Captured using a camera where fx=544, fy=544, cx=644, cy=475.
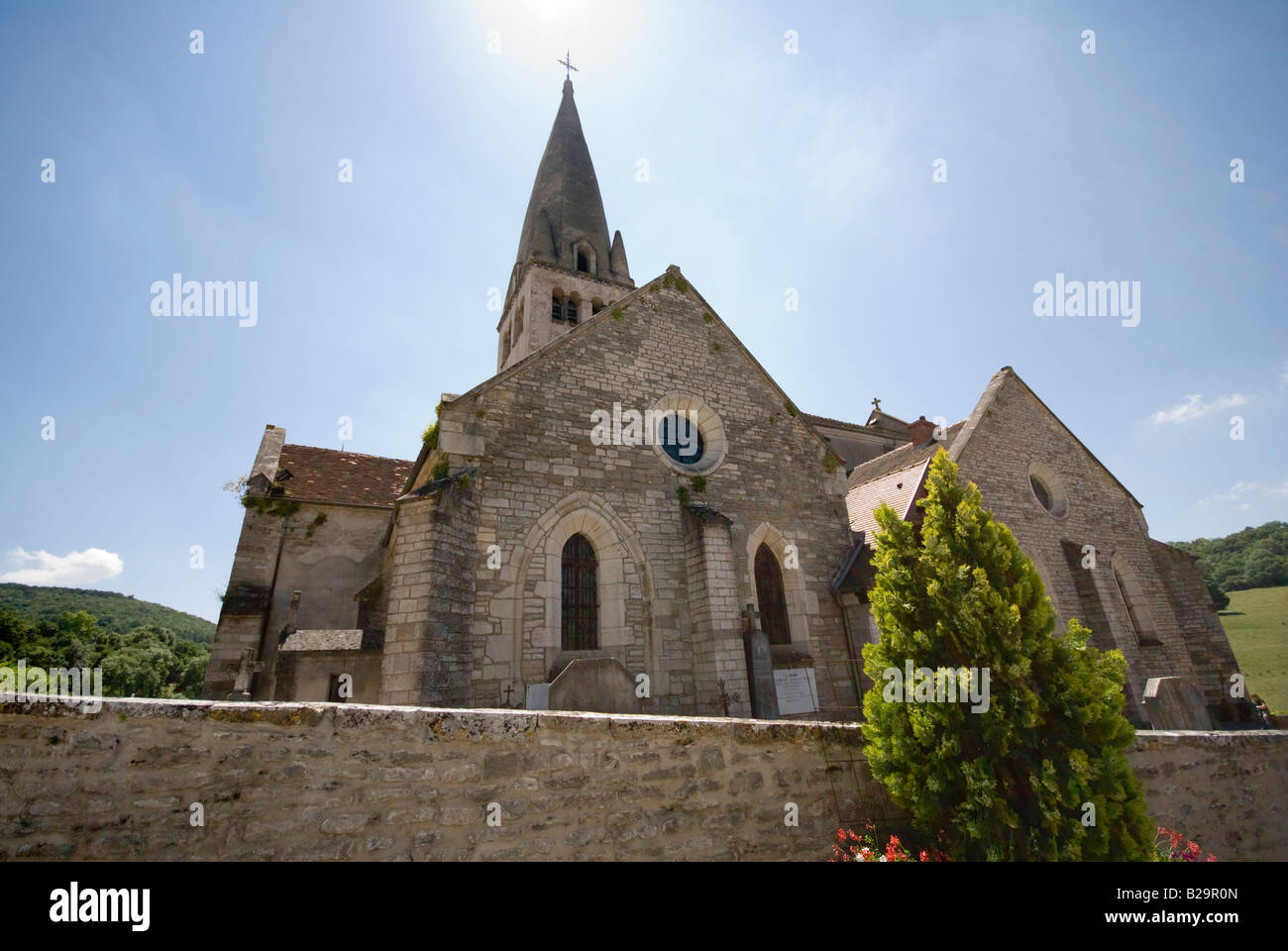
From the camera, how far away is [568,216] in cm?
2406

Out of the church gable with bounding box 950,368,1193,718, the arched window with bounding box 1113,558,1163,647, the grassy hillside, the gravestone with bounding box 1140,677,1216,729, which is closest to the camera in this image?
the gravestone with bounding box 1140,677,1216,729

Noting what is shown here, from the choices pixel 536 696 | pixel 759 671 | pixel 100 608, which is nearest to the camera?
pixel 536 696

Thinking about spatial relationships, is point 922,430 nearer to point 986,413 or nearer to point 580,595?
point 986,413

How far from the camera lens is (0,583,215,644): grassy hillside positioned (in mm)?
74163

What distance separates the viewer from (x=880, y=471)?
17000 mm

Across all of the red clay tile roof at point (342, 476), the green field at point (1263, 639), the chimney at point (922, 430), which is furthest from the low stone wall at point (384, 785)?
the green field at point (1263, 639)

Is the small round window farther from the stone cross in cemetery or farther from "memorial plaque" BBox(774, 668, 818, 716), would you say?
the stone cross in cemetery

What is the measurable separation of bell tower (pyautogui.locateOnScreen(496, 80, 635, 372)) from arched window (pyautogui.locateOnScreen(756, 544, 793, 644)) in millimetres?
13418

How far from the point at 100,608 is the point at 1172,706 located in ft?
393

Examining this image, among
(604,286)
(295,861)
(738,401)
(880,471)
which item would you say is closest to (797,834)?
(295,861)

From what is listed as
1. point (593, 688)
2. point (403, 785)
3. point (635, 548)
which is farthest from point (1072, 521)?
point (403, 785)

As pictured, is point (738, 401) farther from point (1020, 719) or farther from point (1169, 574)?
point (1169, 574)

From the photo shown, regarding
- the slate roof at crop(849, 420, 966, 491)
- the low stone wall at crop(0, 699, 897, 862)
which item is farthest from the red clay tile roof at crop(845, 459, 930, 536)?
the low stone wall at crop(0, 699, 897, 862)
